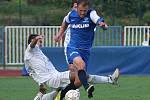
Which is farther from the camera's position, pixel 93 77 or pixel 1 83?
pixel 1 83

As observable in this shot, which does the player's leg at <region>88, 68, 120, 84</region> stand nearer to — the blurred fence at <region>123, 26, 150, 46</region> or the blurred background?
the blurred fence at <region>123, 26, 150, 46</region>

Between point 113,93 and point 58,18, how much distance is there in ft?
44.4

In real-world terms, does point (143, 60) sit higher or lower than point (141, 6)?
lower

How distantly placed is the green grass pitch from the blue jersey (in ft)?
7.47

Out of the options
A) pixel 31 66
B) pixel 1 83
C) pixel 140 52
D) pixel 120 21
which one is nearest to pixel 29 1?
pixel 120 21

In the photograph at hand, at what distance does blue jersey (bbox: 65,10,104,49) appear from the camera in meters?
11.5

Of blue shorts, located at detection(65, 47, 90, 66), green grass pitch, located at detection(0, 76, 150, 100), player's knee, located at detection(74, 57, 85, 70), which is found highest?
blue shorts, located at detection(65, 47, 90, 66)

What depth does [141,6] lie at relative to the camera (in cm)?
2791

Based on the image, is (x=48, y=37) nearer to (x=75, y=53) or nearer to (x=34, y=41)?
(x=34, y=41)

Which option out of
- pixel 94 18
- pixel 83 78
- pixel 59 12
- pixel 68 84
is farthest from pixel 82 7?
pixel 59 12

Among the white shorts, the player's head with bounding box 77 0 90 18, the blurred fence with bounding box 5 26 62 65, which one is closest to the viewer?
the player's head with bounding box 77 0 90 18

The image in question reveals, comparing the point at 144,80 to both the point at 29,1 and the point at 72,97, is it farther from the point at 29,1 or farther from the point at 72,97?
the point at 29,1

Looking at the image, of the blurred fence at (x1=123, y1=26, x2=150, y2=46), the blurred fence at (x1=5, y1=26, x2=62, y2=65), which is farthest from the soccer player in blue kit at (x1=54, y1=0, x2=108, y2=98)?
the blurred fence at (x1=123, y1=26, x2=150, y2=46)

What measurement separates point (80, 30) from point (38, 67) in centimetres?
136
